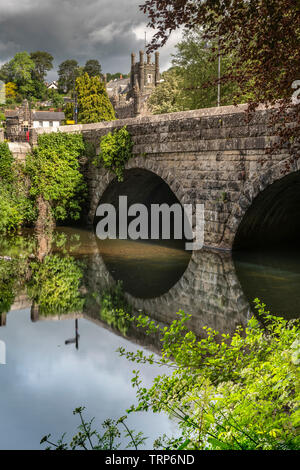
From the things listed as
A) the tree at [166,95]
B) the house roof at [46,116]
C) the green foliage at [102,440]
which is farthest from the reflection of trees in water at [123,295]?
the house roof at [46,116]

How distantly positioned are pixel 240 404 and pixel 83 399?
7.94 feet

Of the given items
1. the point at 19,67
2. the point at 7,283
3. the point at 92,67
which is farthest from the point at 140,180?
the point at 92,67

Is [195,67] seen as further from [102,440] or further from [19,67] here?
[19,67]

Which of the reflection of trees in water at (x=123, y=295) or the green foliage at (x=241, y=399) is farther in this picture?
the reflection of trees in water at (x=123, y=295)

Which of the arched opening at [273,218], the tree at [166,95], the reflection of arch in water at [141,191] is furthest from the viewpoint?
the tree at [166,95]

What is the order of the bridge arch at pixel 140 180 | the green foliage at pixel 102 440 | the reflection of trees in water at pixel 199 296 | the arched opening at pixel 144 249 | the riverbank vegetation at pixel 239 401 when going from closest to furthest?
1. the riverbank vegetation at pixel 239 401
2. the green foliage at pixel 102 440
3. the reflection of trees in water at pixel 199 296
4. the arched opening at pixel 144 249
5. the bridge arch at pixel 140 180

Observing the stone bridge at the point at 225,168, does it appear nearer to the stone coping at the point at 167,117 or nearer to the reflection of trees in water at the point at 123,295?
the stone coping at the point at 167,117

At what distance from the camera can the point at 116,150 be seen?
50.9 ft

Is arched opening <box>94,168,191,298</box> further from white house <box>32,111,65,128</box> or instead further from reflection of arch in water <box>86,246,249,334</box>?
white house <box>32,111,65,128</box>

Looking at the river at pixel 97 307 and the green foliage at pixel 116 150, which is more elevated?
the green foliage at pixel 116 150

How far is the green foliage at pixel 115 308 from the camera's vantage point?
757 centimetres

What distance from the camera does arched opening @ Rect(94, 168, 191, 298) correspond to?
1036cm

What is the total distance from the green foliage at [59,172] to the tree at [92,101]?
24999 millimetres
